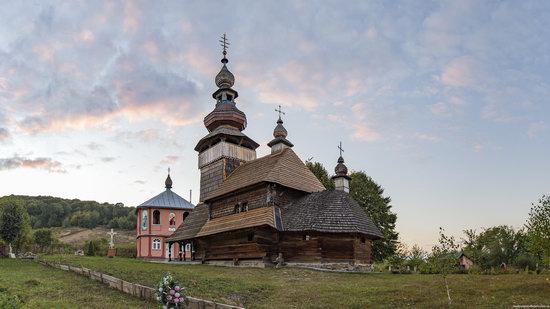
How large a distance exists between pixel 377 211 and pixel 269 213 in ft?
74.9

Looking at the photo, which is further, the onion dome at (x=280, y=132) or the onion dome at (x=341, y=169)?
the onion dome at (x=280, y=132)

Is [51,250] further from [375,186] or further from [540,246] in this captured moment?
[540,246]

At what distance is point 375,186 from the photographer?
4884 centimetres

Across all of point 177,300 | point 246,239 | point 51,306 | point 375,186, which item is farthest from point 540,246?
point 375,186

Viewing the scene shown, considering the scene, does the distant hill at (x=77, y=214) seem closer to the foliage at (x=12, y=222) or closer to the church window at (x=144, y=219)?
the church window at (x=144, y=219)

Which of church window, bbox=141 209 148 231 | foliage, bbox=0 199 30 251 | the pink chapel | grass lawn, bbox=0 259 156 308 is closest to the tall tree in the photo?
the pink chapel

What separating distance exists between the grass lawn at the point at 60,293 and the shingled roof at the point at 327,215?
41.1ft

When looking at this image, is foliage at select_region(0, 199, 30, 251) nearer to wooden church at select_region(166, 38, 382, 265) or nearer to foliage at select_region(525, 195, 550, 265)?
wooden church at select_region(166, 38, 382, 265)

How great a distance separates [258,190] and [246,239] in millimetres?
3333

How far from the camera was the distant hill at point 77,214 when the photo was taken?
9718cm

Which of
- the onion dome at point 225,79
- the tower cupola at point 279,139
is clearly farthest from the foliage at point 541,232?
the onion dome at point 225,79

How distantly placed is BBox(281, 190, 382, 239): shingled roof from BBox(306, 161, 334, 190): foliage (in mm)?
17048

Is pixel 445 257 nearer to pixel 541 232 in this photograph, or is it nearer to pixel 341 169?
pixel 541 232

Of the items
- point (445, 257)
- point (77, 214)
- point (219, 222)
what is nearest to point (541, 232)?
point (445, 257)
